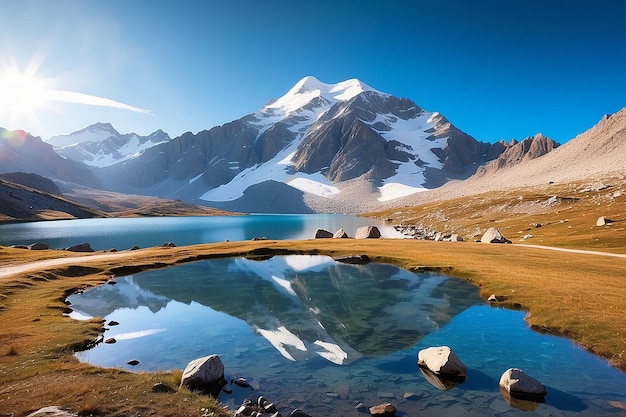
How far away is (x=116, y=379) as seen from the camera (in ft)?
57.3

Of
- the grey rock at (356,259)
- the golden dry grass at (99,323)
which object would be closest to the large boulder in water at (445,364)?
the golden dry grass at (99,323)

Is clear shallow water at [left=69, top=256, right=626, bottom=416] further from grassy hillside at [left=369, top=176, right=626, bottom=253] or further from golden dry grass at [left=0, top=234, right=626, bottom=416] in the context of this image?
grassy hillside at [left=369, top=176, right=626, bottom=253]

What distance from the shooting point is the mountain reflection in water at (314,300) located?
27544 millimetres

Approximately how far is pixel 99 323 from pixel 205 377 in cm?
1642

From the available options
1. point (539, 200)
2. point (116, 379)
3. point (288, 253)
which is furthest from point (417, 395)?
point (539, 200)

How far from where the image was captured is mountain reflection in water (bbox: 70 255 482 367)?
2754 cm

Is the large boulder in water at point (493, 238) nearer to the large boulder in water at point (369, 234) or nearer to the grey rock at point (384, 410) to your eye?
the large boulder in water at point (369, 234)

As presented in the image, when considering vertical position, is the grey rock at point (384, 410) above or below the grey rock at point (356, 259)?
below

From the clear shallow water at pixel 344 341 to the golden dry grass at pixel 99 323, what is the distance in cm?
197

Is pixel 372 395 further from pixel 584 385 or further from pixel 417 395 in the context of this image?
pixel 584 385

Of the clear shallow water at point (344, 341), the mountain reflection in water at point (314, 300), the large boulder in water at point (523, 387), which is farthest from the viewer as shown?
the mountain reflection in water at point (314, 300)

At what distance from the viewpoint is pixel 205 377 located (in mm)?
18734

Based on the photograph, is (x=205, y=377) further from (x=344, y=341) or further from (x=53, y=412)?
(x=344, y=341)

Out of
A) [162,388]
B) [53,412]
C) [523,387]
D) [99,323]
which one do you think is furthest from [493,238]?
[53,412]
